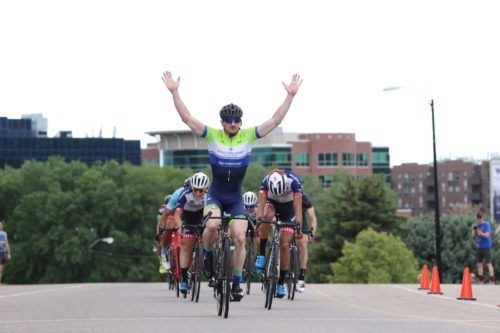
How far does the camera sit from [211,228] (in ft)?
52.0

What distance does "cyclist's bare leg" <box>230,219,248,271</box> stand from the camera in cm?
1523

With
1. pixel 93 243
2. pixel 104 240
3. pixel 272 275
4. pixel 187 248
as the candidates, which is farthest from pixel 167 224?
pixel 93 243

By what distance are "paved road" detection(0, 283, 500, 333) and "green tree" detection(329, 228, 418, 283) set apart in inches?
2433

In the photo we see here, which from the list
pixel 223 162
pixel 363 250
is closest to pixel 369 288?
pixel 223 162

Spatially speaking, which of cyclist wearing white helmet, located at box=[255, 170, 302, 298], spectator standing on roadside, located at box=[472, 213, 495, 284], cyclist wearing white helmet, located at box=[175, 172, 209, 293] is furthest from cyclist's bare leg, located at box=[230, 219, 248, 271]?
spectator standing on roadside, located at box=[472, 213, 495, 284]

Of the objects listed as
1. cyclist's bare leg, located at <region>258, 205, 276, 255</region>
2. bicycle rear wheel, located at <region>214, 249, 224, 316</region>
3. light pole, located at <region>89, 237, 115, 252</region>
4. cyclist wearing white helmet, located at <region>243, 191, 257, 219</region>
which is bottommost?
bicycle rear wheel, located at <region>214, 249, 224, 316</region>

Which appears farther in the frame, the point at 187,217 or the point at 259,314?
the point at 187,217

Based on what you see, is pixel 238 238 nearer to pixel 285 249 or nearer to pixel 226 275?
pixel 226 275

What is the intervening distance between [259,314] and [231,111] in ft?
7.98

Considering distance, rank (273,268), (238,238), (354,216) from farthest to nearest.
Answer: (354,216)
(273,268)
(238,238)

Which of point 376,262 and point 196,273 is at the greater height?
point 376,262

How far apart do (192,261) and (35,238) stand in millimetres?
83660

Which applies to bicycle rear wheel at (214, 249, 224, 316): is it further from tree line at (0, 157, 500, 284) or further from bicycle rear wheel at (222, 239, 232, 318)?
tree line at (0, 157, 500, 284)

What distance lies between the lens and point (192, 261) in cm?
1872
